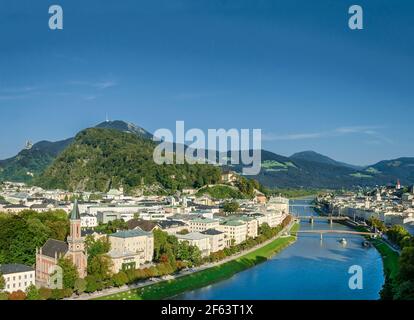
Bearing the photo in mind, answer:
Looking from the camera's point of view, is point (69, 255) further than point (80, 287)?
Yes

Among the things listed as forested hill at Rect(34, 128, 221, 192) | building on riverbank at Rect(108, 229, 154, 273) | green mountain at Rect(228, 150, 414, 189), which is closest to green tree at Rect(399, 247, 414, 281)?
building on riverbank at Rect(108, 229, 154, 273)

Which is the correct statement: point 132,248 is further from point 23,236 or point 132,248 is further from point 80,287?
point 80,287

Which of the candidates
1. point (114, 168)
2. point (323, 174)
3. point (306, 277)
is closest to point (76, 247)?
point (306, 277)

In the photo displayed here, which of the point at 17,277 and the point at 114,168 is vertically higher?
the point at 114,168

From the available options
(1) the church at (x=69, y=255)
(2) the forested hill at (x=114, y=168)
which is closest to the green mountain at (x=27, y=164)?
(2) the forested hill at (x=114, y=168)

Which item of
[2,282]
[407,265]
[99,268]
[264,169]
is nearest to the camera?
[407,265]

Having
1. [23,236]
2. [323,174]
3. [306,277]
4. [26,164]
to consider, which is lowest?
[306,277]

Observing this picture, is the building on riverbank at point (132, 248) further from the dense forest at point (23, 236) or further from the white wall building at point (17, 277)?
the white wall building at point (17, 277)

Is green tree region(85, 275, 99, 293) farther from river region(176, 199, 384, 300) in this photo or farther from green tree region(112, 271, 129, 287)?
river region(176, 199, 384, 300)

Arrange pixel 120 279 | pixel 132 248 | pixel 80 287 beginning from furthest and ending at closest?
pixel 132 248 < pixel 120 279 < pixel 80 287
